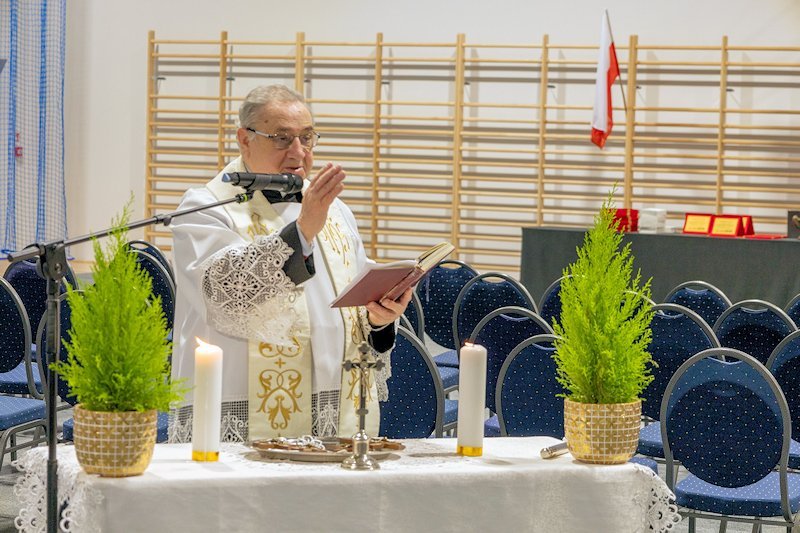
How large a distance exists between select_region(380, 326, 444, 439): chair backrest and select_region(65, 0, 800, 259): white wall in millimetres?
7323

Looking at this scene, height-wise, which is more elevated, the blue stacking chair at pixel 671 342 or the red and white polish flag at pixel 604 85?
the red and white polish flag at pixel 604 85

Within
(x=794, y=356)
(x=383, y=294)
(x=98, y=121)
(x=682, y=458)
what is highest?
(x=98, y=121)

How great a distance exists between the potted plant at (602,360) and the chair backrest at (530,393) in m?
1.24

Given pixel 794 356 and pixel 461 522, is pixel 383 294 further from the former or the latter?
pixel 794 356

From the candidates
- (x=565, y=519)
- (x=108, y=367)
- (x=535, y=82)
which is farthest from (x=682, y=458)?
(x=535, y=82)

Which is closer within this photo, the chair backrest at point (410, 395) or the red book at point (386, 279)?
the red book at point (386, 279)

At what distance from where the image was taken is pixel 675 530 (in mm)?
4207

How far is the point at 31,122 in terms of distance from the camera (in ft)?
35.7

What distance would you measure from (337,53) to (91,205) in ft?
9.66

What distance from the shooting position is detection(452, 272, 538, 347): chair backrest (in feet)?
16.9

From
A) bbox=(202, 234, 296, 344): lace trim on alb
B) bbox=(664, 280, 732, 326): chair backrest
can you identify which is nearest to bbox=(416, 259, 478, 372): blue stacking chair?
bbox=(664, 280, 732, 326): chair backrest

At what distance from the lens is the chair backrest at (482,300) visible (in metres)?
5.14

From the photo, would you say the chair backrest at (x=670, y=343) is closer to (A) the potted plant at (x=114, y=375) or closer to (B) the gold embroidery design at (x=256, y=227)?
(B) the gold embroidery design at (x=256, y=227)

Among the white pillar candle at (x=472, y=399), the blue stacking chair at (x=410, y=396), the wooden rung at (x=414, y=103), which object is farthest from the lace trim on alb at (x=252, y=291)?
the wooden rung at (x=414, y=103)
